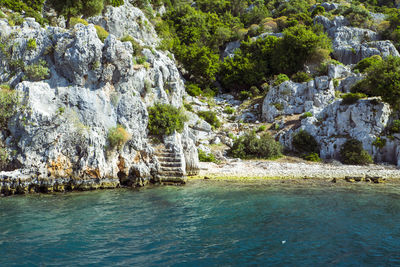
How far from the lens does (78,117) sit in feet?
73.4

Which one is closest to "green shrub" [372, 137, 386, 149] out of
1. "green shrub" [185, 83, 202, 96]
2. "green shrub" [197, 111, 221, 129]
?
"green shrub" [197, 111, 221, 129]

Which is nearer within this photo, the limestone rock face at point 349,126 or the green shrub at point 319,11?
the limestone rock face at point 349,126

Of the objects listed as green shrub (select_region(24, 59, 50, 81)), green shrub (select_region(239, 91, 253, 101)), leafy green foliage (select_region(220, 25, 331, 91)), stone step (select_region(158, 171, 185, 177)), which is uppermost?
leafy green foliage (select_region(220, 25, 331, 91))

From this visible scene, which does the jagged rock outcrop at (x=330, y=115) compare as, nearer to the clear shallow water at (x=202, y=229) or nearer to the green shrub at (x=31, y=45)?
the clear shallow water at (x=202, y=229)

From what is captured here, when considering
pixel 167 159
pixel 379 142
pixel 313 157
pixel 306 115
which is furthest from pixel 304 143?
pixel 167 159

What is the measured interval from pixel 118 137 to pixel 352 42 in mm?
55408

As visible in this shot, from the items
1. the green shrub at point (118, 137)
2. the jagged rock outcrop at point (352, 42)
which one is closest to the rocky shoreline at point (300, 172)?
the green shrub at point (118, 137)

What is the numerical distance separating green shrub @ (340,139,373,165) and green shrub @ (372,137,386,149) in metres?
1.73

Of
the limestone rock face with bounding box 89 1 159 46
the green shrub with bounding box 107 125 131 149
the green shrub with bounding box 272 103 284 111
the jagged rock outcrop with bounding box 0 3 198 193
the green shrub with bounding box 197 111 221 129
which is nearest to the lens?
the jagged rock outcrop with bounding box 0 3 198 193

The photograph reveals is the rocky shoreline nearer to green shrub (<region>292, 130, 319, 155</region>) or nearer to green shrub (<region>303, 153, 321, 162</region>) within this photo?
green shrub (<region>303, 153, 321, 162</region>)

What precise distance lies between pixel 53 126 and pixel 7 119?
13.0 ft

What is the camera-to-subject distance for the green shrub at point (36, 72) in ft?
75.2

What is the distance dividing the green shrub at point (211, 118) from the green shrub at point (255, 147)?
6.64 meters

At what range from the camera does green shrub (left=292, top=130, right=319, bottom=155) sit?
3381 cm
